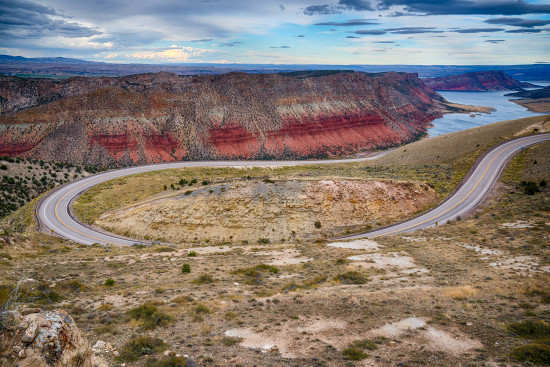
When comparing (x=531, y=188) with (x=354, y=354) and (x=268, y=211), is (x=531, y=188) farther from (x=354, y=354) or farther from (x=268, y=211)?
(x=354, y=354)

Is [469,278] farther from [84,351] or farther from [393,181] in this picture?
[393,181]

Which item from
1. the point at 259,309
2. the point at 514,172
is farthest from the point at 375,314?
the point at 514,172

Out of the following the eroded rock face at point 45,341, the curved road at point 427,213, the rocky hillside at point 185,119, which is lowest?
the curved road at point 427,213

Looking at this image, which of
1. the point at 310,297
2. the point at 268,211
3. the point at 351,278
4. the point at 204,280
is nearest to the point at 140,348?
the point at 204,280

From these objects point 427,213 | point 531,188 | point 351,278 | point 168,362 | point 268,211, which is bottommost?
point 427,213

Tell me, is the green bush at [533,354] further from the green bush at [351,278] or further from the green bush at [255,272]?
Result: the green bush at [255,272]

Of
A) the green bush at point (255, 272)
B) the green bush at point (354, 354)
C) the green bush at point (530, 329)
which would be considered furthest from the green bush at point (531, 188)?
the green bush at point (354, 354)

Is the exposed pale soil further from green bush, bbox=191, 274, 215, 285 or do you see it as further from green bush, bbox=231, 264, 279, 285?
green bush, bbox=191, 274, 215, 285
